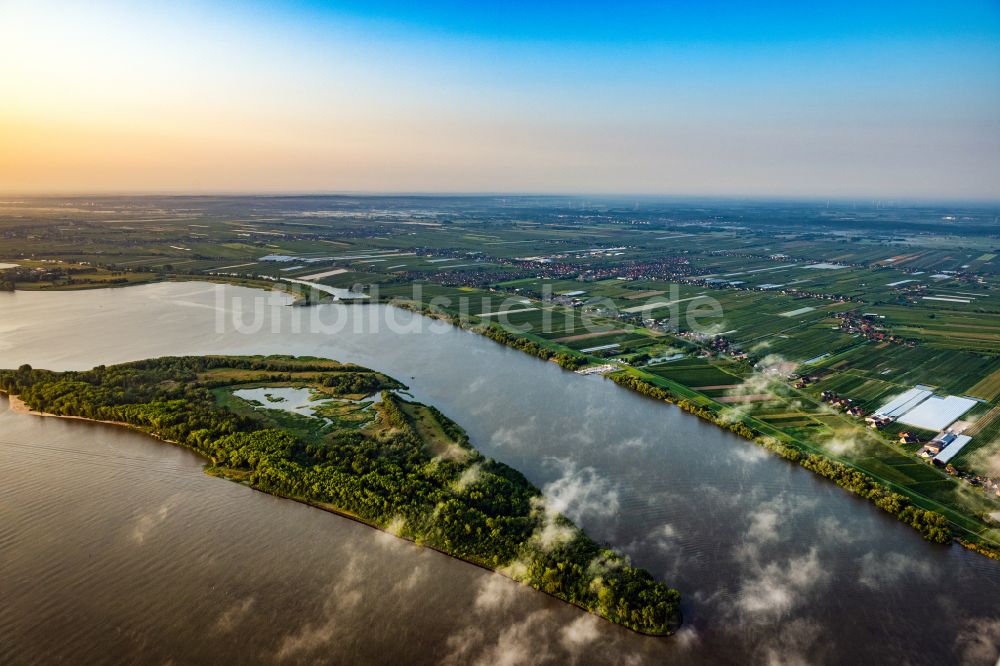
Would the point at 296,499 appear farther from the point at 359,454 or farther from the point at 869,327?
the point at 869,327

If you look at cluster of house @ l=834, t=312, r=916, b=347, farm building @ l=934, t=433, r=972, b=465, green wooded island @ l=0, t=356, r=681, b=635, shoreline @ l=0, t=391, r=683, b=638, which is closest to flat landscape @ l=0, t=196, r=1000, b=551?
farm building @ l=934, t=433, r=972, b=465

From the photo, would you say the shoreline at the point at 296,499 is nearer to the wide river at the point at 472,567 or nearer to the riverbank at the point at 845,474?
the wide river at the point at 472,567

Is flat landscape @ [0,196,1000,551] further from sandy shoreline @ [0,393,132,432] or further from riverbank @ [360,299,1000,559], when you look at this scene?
sandy shoreline @ [0,393,132,432]

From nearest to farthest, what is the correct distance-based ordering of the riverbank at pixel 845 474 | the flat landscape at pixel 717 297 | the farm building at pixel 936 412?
the riverbank at pixel 845 474
the flat landscape at pixel 717 297
the farm building at pixel 936 412

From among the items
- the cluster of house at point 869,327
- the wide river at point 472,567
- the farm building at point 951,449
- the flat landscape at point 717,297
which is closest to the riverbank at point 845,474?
the flat landscape at point 717,297

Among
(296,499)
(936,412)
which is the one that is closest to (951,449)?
(936,412)
